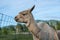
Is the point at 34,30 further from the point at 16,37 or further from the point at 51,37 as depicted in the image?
the point at 16,37

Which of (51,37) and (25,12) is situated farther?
(51,37)

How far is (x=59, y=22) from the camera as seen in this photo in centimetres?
1416

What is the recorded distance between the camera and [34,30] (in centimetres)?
752

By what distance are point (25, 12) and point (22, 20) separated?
24cm

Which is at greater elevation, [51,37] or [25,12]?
[25,12]

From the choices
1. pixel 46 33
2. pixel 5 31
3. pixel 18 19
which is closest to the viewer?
pixel 18 19

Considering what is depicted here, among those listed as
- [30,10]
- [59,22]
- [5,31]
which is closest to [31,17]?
[30,10]

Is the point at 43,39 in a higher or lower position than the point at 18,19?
lower

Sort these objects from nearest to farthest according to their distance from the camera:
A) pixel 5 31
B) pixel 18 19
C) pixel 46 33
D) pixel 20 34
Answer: pixel 18 19 < pixel 46 33 < pixel 5 31 < pixel 20 34

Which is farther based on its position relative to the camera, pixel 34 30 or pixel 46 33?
pixel 46 33

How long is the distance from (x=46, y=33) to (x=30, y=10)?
40.2 inches

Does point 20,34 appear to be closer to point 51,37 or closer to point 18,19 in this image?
point 51,37

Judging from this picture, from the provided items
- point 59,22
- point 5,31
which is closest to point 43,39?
point 5,31

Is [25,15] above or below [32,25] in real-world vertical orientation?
above
